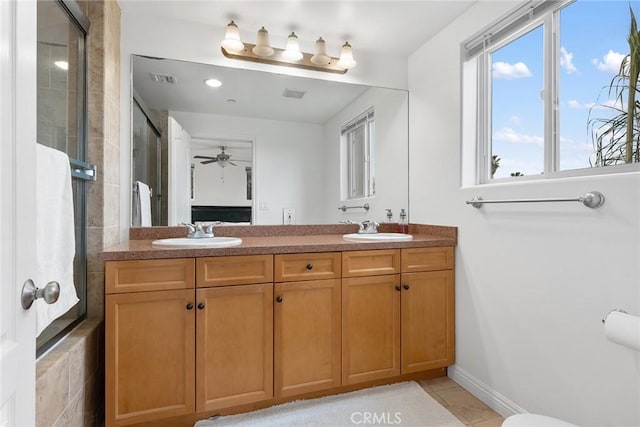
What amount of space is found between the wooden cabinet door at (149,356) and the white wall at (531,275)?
5.16 ft

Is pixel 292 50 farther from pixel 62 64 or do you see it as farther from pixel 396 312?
pixel 396 312

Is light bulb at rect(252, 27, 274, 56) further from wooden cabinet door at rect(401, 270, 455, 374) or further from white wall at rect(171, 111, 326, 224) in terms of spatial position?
wooden cabinet door at rect(401, 270, 455, 374)

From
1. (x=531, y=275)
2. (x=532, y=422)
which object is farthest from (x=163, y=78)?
(x=532, y=422)

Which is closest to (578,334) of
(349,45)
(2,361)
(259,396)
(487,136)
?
(487,136)

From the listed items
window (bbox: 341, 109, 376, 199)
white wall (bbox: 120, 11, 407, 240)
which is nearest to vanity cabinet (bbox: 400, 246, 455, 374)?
window (bbox: 341, 109, 376, 199)

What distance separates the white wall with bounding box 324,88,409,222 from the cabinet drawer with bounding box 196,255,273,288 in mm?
949

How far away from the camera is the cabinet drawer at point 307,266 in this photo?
5.65 feet

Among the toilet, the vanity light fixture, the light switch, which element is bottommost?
the toilet

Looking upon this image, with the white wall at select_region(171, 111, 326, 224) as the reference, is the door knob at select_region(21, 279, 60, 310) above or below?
below

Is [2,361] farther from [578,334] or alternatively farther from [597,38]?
[597,38]

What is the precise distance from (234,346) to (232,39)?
1.77 meters

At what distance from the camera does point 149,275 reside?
5.01 feet

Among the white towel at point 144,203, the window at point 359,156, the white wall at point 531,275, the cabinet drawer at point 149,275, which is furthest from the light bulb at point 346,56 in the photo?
the cabinet drawer at point 149,275

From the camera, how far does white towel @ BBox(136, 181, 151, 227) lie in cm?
202
